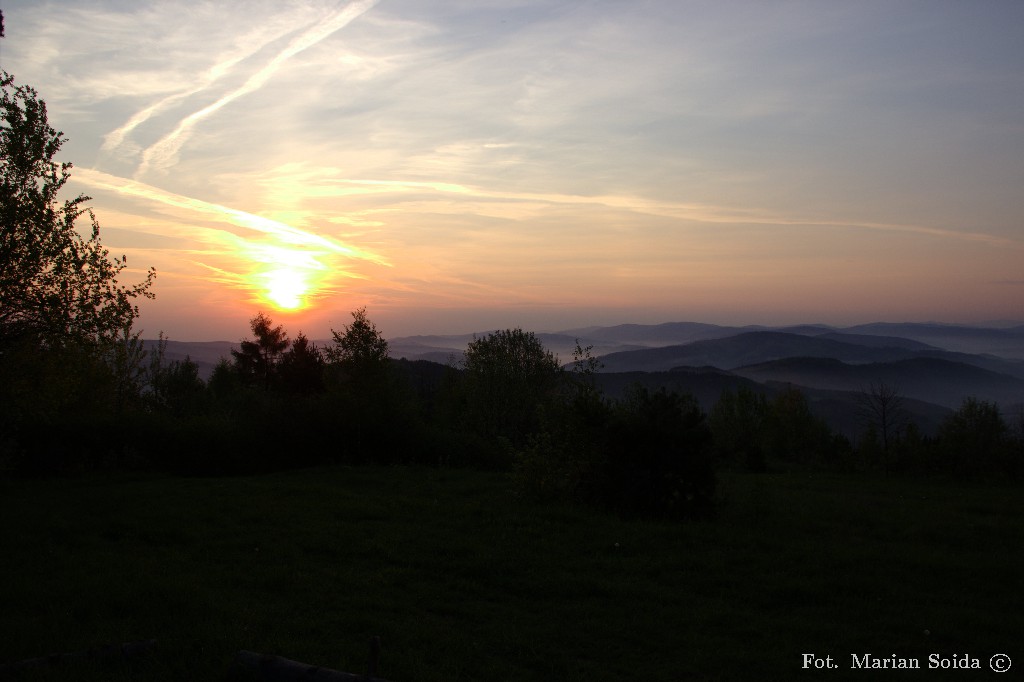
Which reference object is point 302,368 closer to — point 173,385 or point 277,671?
point 173,385

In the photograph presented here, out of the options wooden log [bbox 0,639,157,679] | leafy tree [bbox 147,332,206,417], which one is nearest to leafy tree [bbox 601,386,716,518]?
wooden log [bbox 0,639,157,679]

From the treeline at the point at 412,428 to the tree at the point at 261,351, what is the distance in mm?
135

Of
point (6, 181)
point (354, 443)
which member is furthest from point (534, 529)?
point (354, 443)

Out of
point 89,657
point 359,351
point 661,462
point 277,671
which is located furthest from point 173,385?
point 277,671

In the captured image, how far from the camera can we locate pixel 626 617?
8977 mm

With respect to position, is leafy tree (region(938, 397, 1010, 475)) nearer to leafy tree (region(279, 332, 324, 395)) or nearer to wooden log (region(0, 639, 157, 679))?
wooden log (region(0, 639, 157, 679))

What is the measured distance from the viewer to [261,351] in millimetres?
64062

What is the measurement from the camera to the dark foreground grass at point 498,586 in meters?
7.53

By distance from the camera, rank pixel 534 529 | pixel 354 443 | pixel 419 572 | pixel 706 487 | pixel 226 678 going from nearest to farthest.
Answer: pixel 226 678 < pixel 419 572 < pixel 534 529 < pixel 706 487 < pixel 354 443

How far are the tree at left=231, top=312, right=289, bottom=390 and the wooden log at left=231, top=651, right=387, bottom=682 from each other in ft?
198

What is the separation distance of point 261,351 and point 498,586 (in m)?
58.8

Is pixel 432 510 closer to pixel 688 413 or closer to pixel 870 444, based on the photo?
pixel 688 413

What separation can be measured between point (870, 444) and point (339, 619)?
138ft

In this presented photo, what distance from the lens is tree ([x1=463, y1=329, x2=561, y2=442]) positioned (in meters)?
40.7
